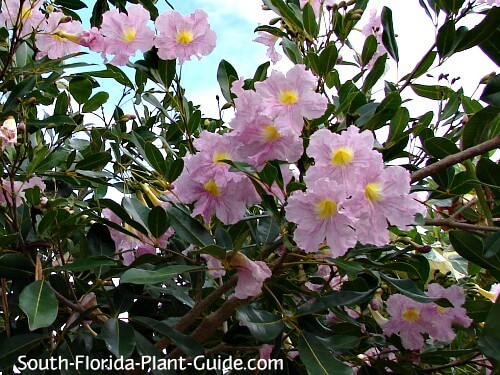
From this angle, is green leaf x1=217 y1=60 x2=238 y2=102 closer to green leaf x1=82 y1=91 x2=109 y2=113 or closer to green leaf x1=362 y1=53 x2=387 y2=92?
green leaf x1=362 y1=53 x2=387 y2=92

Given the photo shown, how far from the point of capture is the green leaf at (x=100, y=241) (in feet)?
3.79

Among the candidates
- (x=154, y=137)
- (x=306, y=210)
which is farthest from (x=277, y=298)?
(x=154, y=137)

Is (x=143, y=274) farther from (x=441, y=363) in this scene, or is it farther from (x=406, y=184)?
(x=441, y=363)

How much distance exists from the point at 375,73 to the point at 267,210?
366 millimetres

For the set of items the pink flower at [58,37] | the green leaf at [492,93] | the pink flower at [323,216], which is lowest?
the pink flower at [323,216]

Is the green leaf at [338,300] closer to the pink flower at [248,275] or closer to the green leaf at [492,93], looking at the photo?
the pink flower at [248,275]

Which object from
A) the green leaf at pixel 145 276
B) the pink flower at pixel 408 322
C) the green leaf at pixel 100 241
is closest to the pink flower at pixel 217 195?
the green leaf at pixel 145 276

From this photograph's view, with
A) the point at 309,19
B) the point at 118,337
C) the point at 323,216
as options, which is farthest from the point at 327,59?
the point at 118,337

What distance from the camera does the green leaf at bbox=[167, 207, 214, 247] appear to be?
102 centimetres

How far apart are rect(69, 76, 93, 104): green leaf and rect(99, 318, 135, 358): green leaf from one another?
2.08 feet

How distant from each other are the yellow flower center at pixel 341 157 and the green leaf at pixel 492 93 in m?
0.24

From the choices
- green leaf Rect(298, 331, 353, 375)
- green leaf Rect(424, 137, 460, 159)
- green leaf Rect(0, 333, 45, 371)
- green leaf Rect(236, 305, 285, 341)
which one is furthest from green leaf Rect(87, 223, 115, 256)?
green leaf Rect(424, 137, 460, 159)

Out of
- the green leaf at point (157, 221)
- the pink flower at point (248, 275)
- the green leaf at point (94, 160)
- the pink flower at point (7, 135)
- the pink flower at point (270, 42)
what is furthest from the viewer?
the pink flower at point (270, 42)

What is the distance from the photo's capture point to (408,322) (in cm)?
123
